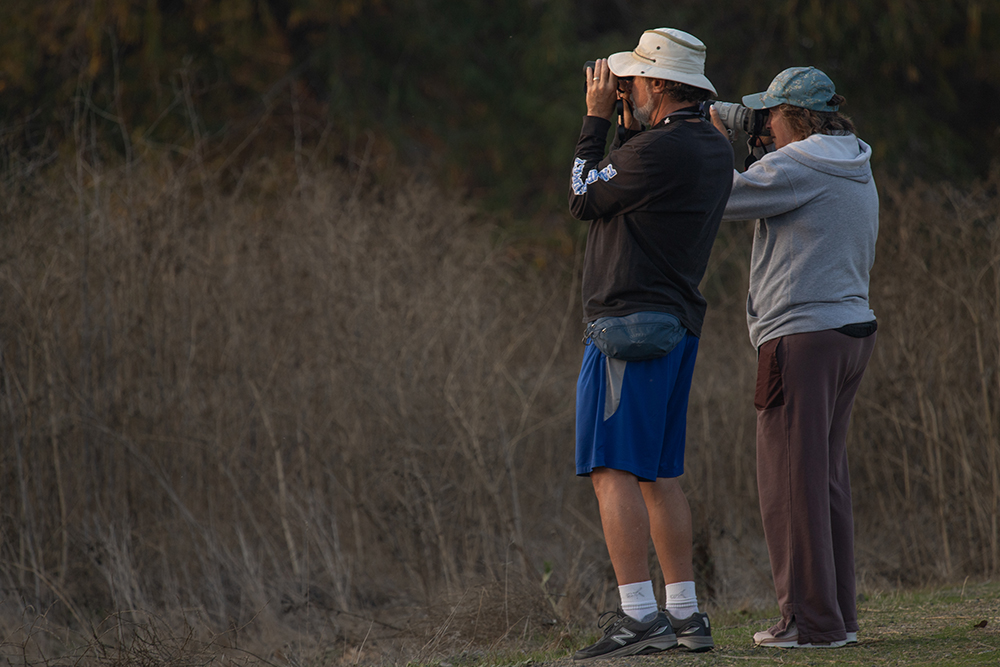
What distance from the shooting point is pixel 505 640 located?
4668mm

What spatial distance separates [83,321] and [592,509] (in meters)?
3.57

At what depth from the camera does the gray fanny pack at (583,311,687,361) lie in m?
3.34

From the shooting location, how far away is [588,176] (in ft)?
11.3

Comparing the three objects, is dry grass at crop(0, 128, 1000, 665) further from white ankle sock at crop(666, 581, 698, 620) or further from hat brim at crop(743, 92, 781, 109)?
hat brim at crop(743, 92, 781, 109)

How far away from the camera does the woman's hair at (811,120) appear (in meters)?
3.53

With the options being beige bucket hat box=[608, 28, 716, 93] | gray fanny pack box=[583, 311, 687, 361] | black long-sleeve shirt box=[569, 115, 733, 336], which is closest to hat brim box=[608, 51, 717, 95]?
beige bucket hat box=[608, 28, 716, 93]

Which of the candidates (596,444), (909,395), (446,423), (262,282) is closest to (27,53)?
(262,282)

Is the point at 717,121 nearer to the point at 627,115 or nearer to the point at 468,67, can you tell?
the point at 627,115

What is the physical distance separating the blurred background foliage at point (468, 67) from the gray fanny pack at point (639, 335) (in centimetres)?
959

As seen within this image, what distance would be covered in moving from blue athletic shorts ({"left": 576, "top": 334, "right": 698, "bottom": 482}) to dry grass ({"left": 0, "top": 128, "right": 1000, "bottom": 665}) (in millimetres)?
2340

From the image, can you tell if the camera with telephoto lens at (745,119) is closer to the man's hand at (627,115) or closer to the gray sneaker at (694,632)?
the man's hand at (627,115)

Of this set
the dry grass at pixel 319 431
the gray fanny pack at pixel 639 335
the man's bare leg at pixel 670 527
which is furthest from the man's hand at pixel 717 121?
the dry grass at pixel 319 431

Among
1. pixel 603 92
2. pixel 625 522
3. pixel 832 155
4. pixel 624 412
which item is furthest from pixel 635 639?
pixel 603 92

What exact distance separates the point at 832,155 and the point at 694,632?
1.59 meters
